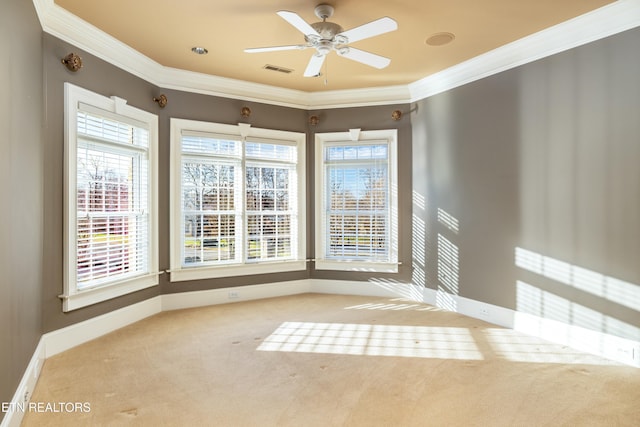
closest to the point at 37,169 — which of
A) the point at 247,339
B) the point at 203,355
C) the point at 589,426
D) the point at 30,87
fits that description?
the point at 30,87

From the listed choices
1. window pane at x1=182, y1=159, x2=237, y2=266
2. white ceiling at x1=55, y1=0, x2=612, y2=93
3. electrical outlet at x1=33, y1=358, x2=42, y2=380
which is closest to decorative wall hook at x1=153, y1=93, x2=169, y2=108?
white ceiling at x1=55, y1=0, x2=612, y2=93

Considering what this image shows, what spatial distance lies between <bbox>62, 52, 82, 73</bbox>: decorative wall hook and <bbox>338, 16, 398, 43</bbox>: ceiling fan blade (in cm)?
238

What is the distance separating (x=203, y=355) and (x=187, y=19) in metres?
2.96

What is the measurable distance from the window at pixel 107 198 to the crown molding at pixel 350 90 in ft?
1.62

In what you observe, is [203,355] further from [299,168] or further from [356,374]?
[299,168]

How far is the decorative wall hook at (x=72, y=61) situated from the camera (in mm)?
3346

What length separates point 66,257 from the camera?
3.39 meters

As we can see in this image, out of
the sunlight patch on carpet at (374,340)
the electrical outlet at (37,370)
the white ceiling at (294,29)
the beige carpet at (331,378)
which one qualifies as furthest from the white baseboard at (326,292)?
the white ceiling at (294,29)

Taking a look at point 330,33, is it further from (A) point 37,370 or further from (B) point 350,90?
(A) point 37,370

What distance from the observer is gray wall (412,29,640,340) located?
3.11 m

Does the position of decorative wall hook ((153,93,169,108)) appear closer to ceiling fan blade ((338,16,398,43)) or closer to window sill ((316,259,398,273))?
ceiling fan blade ((338,16,398,43))

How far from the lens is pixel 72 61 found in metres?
3.35

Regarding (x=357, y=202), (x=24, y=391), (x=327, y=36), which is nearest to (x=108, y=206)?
(x=24, y=391)

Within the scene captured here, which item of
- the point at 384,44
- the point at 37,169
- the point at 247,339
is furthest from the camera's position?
the point at 384,44
